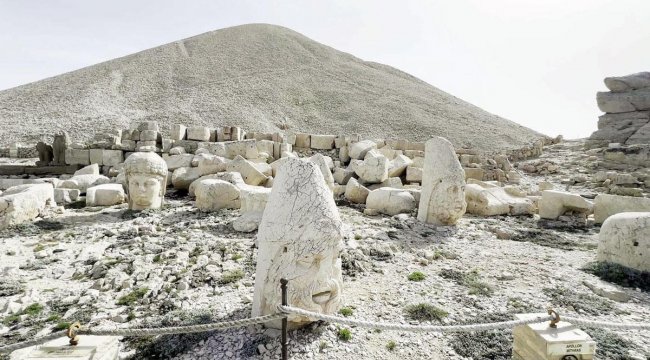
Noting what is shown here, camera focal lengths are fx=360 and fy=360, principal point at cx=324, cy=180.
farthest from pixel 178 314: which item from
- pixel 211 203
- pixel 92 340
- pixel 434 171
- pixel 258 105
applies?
pixel 258 105

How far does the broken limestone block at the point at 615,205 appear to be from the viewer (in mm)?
8070

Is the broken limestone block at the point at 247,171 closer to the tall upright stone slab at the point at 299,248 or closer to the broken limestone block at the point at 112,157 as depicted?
the broken limestone block at the point at 112,157

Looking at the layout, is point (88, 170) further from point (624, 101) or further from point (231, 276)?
point (624, 101)

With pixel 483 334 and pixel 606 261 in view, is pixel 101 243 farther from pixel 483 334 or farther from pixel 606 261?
pixel 606 261

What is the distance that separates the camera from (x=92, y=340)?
2586 millimetres

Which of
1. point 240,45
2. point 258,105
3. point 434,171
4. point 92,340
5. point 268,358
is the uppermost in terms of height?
point 240,45

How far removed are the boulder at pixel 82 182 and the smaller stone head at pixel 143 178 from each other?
3258 millimetres

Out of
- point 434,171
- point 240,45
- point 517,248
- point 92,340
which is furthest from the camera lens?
point 240,45

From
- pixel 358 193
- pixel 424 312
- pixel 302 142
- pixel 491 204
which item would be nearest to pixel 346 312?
pixel 424 312

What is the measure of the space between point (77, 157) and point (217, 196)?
26.6ft

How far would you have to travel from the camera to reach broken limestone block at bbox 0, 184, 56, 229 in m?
6.50

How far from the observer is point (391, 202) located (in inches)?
343

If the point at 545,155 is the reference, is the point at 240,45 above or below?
above

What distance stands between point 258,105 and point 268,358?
27940 millimetres
